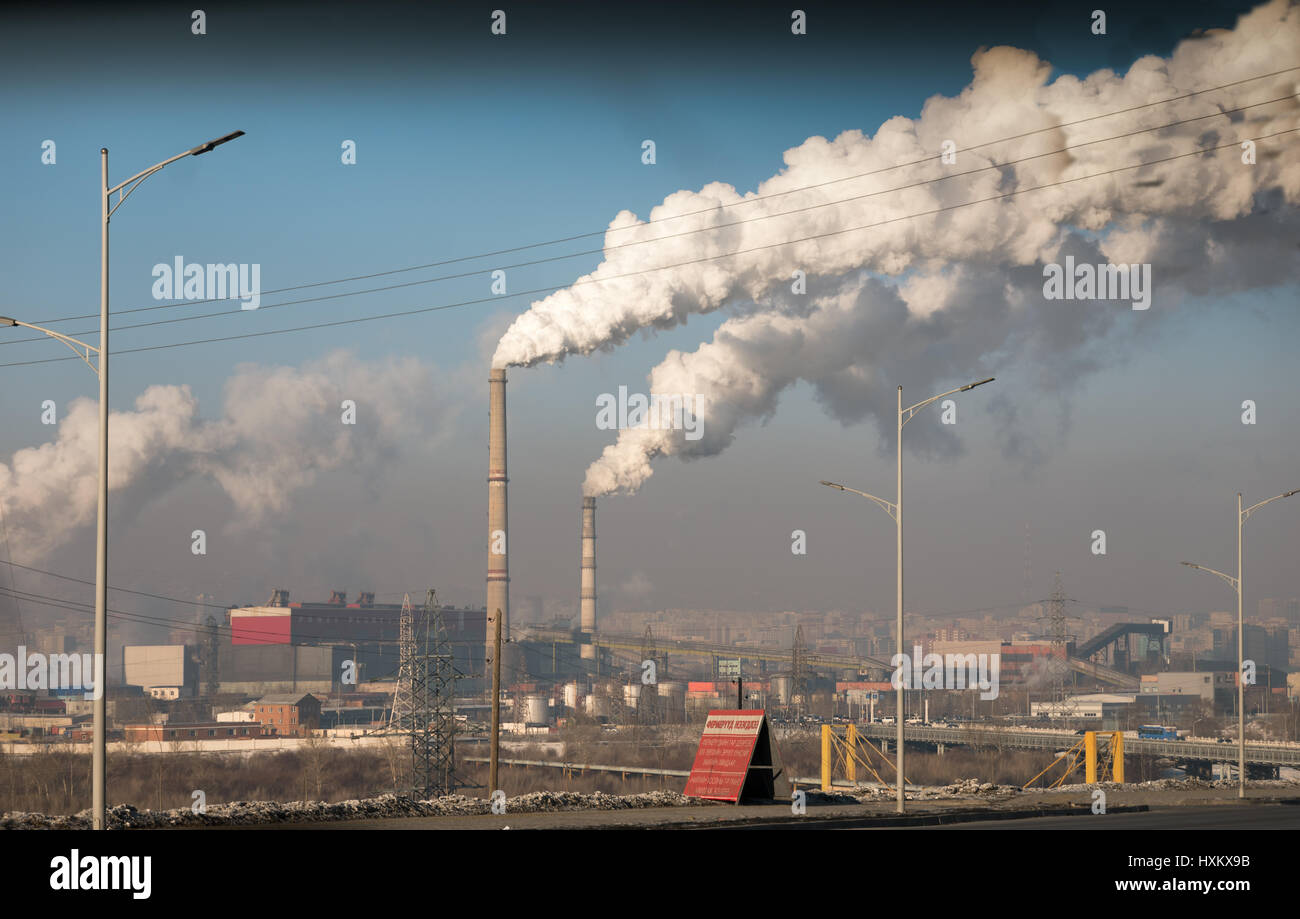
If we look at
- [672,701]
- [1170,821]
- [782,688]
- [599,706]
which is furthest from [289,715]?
[1170,821]

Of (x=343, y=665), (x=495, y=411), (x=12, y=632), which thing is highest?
(x=495, y=411)

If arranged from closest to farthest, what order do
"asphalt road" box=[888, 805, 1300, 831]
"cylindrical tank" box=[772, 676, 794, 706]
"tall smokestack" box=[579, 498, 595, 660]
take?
"asphalt road" box=[888, 805, 1300, 831]
"tall smokestack" box=[579, 498, 595, 660]
"cylindrical tank" box=[772, 676, 794, 706]

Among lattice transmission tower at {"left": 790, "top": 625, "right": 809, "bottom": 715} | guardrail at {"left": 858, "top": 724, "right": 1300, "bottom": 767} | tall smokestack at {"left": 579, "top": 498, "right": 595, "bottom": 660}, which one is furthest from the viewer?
tall smokestack at {"left": 579, "top": 498, "right": 595, "bottom": 660}

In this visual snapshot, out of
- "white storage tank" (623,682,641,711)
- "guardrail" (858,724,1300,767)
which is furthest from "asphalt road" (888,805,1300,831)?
"white storage tank" (623,682,641,711)

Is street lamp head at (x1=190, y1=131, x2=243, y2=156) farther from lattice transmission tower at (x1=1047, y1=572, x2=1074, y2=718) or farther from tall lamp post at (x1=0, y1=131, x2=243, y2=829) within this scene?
lattice transmission tower at (x1=1047, y1=572, x2=1074, y2=718)

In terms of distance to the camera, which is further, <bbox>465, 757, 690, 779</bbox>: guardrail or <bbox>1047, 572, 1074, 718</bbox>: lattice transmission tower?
<bbox>1047, 572, 1074, 718</bbox>: lattice transmission tower
